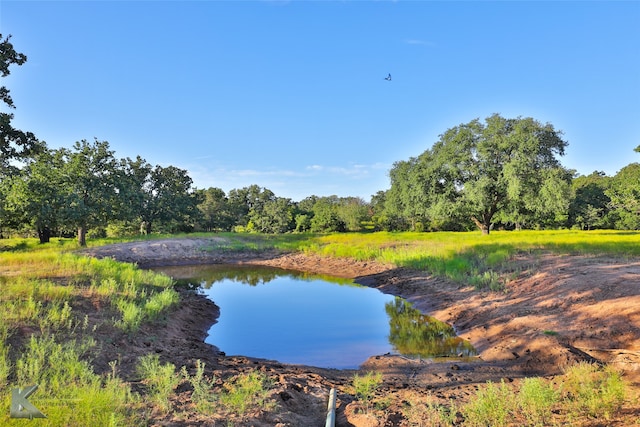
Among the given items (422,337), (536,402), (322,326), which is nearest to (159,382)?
(536,402)

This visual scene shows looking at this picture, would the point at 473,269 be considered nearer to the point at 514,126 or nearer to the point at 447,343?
the point at 447,343

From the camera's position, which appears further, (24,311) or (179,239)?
(179,239)

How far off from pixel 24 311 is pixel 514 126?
3793cm

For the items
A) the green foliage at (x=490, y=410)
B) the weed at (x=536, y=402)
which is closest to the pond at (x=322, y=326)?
the green foliage at (x=490, y=410)

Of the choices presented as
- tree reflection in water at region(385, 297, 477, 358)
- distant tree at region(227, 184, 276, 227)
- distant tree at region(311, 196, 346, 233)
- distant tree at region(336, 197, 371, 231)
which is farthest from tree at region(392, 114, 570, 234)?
distant tree at region(227, 184, 276, 227)

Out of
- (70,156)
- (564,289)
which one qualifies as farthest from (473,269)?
(70,156)

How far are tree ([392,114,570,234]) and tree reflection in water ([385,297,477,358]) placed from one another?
23.0 meters

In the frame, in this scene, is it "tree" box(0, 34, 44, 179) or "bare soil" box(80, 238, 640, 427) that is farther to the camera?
"tree" box(0, 34, 44, 179)

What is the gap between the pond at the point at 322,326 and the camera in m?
9.98

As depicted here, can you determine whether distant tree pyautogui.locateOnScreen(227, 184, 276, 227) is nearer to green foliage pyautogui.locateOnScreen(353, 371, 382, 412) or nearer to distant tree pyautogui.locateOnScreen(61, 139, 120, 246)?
distant tree pyautogui.locateOnScreen(61, 139, 120, 246)

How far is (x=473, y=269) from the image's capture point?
16688 mm

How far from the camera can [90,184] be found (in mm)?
32688

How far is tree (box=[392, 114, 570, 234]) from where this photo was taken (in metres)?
33.0

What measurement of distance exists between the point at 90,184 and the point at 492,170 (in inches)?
1448
